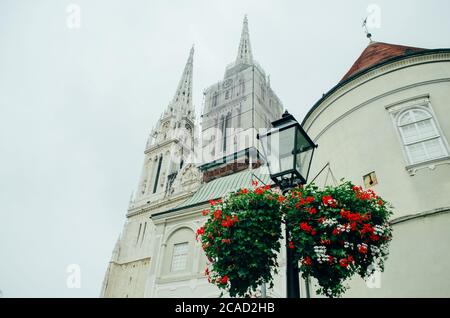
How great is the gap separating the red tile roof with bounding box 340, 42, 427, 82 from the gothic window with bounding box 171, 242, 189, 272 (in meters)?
12.2

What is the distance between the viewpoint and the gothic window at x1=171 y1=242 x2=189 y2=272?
58.4 ft

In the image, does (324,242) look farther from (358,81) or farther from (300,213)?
(358,81)

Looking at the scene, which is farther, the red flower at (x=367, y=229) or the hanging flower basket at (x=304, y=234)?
the red flower at (x=367, y=229)

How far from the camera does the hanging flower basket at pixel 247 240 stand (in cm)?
582

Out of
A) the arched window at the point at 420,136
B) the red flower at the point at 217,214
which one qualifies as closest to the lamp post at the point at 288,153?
the red flower at the point at 217,214

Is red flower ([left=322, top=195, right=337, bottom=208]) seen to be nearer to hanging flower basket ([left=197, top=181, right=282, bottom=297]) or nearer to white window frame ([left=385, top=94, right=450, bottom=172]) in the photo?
hanging flower basket ([left=197, top=181, right=282, bottom=297])

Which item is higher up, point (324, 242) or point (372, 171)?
point (372, 171)

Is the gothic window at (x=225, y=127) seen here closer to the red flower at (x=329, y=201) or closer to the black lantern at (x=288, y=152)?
the black lantern at (x=288, y=152)

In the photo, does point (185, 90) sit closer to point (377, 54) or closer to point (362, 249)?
point (377, 54)

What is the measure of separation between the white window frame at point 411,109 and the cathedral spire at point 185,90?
57520 millimetres

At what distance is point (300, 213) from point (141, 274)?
38.0 m

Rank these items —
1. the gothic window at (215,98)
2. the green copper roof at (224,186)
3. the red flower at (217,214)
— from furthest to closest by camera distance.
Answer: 1. the gothic window at (215,98)
2. the green copper roof at (224,186)
3. the red flower at (217,214)
